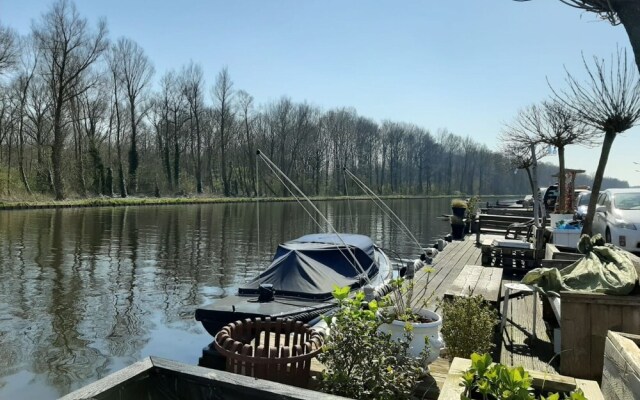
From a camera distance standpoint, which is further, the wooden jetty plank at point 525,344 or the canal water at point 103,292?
the canal water at point 103,292

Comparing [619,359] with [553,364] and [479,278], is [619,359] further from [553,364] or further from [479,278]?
[479,278]

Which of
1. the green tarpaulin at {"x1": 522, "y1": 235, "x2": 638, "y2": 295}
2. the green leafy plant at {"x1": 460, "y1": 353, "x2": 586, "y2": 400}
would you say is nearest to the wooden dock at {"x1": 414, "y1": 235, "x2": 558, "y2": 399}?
the green tarpaulin at {"x1": 522, "y1": 235, "x2": 638, "y2": 295}

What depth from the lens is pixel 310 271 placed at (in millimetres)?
8789

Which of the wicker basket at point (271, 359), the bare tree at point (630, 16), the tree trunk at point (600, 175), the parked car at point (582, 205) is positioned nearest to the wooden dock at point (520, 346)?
the wicker basket at point (271, 359)

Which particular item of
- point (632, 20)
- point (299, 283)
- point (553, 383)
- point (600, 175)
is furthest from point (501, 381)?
point (600, 175)

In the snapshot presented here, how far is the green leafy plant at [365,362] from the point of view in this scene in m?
3.09

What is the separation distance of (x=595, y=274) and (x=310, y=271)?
5.19 meters

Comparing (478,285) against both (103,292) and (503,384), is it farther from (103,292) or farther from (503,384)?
(103,292)

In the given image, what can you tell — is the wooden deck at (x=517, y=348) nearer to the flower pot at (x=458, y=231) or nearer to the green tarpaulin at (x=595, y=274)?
the green tarpaulin at (x=595, y=274)

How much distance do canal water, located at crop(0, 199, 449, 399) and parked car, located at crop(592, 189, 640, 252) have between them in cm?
590

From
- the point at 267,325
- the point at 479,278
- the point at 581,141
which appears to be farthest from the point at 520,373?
the point at 581,141

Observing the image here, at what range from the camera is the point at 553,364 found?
4730 millimetres

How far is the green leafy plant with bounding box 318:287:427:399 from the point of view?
3094mm

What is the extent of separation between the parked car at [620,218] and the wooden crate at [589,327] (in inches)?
283
